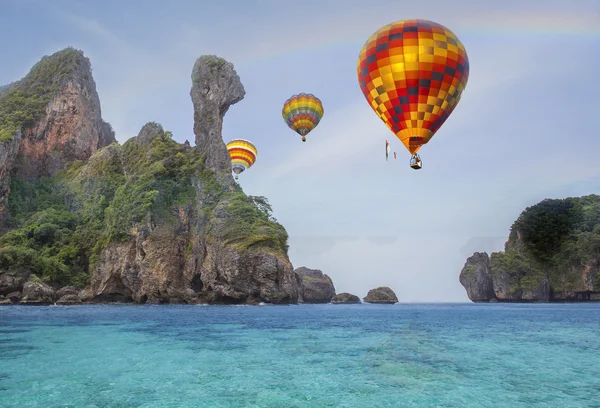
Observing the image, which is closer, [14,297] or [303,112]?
[303,112]

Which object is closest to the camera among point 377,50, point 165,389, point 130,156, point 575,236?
point 165,389

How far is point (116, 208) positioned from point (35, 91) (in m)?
42.7

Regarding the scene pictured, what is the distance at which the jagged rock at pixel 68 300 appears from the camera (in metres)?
58.2

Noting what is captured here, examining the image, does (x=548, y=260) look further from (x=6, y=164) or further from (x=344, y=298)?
(x=6, y=164)

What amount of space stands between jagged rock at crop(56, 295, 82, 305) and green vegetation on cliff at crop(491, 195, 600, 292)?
8290 cm

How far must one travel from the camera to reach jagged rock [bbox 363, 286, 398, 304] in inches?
3971

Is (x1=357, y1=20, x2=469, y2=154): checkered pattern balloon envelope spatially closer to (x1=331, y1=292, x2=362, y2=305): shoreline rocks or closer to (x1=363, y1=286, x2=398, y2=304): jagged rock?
(x1=331, y1=292, x2=362, y2=305): shoreline rocks

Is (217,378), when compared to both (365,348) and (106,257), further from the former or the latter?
(106,257)

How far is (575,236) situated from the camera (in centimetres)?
9019

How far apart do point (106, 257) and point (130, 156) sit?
24.5 meters

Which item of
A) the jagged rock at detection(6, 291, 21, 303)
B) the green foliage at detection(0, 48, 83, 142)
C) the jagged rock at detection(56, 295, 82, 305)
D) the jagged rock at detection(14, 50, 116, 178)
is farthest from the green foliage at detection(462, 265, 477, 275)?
the green foliage at detection(0, 48, 83, 142)

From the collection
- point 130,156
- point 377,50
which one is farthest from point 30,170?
point 377,50

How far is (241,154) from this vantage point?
85.8 meters

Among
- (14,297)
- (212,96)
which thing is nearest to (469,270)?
(212,96)
